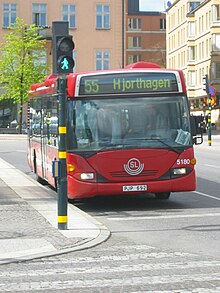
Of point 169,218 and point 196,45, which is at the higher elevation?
point 196,45

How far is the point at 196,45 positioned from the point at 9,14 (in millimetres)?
24293

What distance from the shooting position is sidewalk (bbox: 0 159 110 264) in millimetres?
10094

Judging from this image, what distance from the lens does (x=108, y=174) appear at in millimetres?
14516

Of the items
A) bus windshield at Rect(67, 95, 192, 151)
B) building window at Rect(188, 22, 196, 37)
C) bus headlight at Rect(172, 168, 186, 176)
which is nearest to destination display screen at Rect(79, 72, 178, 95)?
bus windshield at Rect(67, 95, 192, 151)

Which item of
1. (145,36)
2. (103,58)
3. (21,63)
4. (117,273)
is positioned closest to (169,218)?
(117,273)

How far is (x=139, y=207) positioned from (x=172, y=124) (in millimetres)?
1959

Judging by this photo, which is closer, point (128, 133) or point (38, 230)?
point (38, 230)

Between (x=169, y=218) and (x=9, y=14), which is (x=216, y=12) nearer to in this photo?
(x=9, y=14)

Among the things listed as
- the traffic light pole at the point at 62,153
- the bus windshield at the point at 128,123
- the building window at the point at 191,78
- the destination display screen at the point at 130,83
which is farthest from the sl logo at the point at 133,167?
the building window at the point at 191,78

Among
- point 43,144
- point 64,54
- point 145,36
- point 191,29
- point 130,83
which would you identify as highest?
point 145,36

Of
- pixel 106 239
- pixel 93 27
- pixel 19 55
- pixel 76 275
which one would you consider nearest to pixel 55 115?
pixel 106 239

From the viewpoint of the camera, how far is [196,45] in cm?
8631

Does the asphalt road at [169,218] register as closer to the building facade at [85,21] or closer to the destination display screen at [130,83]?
the destination display screen at [130,83]

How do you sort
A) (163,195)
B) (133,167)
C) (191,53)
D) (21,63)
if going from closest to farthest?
(133,167) → (163,195) → (21,63) → (191,53)
